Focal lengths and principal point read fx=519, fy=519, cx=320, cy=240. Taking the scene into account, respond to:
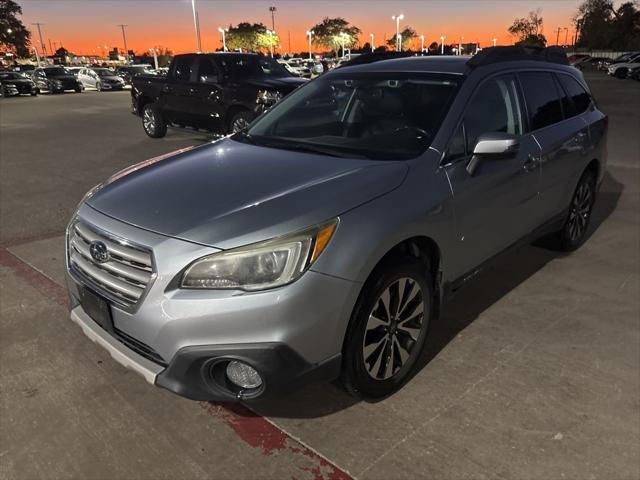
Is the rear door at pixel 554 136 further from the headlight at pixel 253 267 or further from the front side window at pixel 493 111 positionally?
the headlight at pixel 253 267

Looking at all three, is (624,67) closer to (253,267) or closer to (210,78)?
(210,78)

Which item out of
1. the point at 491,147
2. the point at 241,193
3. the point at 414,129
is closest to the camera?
the point at 241,193

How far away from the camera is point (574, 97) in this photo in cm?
459

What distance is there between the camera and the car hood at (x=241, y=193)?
2.24 meters

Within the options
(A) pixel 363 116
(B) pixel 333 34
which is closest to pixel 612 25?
(B) pixel 333 34

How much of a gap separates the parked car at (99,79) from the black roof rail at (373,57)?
34.7m

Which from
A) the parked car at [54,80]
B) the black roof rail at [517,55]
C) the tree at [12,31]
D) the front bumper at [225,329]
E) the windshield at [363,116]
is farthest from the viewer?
the tree at [12,31]

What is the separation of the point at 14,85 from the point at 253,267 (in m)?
32.7

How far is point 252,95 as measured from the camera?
9906mm

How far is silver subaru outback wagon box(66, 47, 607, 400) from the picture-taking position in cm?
217

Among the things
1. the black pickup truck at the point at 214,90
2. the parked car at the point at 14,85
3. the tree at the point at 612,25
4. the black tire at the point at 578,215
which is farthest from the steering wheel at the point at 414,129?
the tree at the point at 612,25

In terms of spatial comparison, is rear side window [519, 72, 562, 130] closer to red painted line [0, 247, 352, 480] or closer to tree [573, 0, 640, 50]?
red painted line [0, 247, 352, 480]

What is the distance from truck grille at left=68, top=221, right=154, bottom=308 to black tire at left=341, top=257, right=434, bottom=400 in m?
0.96

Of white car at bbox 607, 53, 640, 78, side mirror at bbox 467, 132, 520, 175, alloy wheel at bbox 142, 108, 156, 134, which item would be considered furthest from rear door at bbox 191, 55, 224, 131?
white car at bbox 607, 53, 640, 78
